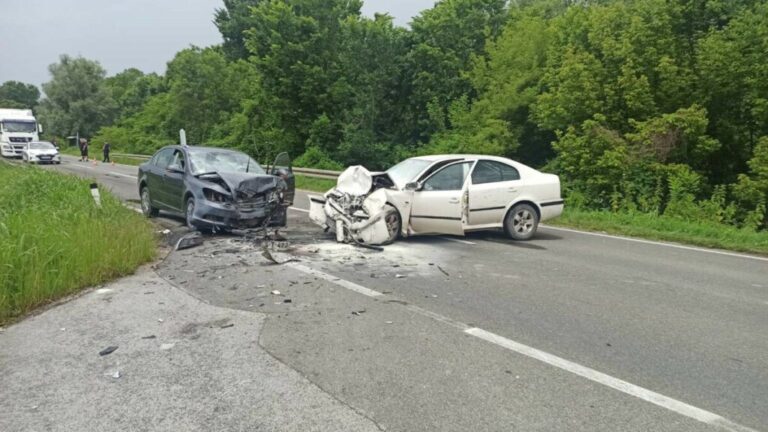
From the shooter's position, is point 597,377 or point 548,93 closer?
point 597,377

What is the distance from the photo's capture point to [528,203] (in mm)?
9984

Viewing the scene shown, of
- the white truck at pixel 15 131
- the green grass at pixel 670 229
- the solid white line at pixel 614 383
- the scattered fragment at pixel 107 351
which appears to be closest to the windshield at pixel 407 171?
the green grass at pixel 670 229

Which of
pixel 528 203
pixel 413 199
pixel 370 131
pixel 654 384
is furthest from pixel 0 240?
pixel 370 131

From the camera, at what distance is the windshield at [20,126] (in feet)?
121

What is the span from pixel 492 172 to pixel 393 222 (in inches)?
84.7

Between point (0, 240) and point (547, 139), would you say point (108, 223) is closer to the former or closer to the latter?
point (0, 240)

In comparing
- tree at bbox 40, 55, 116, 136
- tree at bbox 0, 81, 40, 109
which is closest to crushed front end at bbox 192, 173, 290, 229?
tree at bbox 40, 55, 116, 136

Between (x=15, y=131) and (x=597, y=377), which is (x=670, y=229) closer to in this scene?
(x=597, y=377)

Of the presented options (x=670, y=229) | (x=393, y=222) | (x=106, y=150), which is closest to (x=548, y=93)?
(x=670, y=229)

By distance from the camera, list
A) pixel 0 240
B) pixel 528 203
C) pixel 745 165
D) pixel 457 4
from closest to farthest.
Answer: pixel 0 240, pixel 528 203, pixel 745 165, pixel 457 4

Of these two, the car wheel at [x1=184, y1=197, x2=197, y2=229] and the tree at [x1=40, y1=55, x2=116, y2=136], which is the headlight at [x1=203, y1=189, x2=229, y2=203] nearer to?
the car wheel at [x1=184, y1=197, x2=197, y2=229]

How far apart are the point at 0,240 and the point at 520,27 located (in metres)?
19.9

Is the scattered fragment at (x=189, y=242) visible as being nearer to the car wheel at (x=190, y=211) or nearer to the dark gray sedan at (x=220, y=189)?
the dark gray sedan at (x=220, y=189)

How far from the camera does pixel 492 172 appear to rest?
9883 mm
